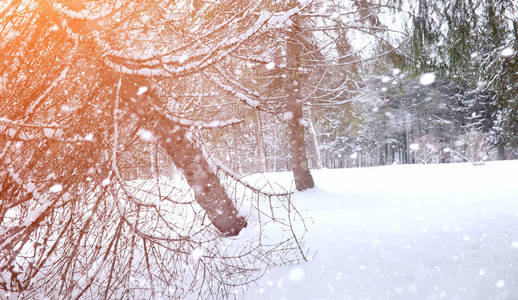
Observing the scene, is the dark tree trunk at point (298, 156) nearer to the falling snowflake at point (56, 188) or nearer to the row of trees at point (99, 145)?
the row of trees at point (99, 145)

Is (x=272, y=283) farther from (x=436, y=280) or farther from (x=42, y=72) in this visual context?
(x=42, y=72)

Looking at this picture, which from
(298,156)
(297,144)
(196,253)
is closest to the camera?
(196,253)

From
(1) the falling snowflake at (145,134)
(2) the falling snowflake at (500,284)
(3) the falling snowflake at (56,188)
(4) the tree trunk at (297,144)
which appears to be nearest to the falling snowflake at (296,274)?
(2) the falling snowflake at (500,284)

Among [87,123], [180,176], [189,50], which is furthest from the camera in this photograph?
[180,176]

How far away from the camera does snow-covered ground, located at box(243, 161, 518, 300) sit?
96.8 inches

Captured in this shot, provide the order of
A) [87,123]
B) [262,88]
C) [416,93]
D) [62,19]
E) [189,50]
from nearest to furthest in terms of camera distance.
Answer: [62,19]
[87,123]
[189,50]
[262,88]
[416,93]

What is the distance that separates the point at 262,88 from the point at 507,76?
479 cm

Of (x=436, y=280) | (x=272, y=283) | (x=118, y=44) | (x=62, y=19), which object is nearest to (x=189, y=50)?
(x=118, y=44)

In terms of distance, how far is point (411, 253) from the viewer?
300 cm

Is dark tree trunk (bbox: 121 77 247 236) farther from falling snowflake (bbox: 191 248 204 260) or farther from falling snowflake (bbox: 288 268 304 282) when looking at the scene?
falling snowflake (bbox: 191 248 204 260)

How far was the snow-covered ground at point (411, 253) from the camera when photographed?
246cm

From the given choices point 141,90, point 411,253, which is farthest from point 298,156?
point 141,90

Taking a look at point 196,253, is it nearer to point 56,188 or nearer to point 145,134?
point 56,188

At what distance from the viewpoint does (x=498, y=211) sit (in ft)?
12.8
